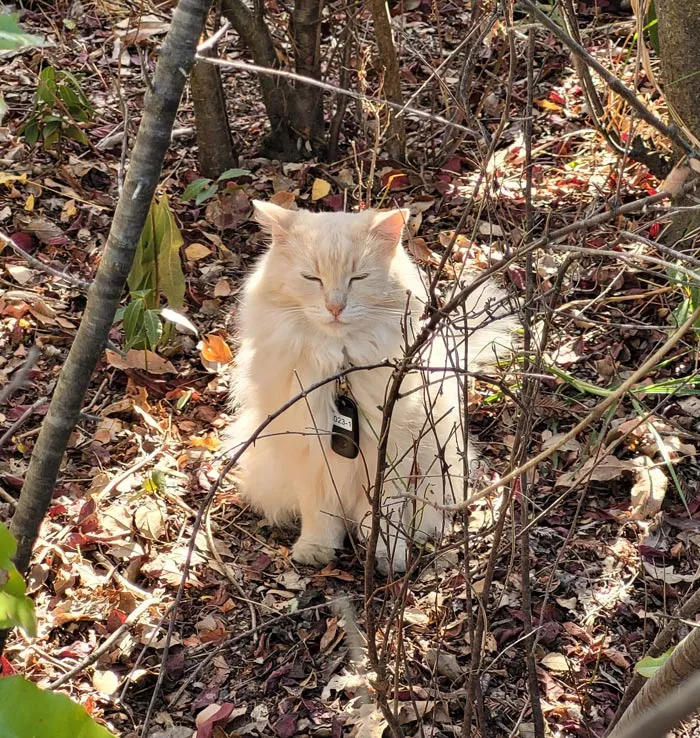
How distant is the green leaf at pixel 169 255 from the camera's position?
11.6 ft

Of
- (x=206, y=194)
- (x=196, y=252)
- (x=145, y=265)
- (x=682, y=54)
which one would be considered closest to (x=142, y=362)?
(x=145, y=265)

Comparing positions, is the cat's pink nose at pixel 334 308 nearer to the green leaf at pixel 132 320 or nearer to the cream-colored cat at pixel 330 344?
the cream-colored cat at pixel 330 344

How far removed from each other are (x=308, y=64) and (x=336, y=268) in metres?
2.09

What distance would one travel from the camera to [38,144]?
4.71 m

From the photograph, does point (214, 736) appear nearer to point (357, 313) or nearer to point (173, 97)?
point (357, 313)

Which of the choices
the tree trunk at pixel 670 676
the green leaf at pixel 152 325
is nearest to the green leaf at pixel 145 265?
the green leaf at pixel 152 325

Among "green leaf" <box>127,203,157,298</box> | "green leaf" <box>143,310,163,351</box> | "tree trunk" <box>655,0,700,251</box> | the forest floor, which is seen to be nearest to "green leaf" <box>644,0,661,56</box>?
the forest floor

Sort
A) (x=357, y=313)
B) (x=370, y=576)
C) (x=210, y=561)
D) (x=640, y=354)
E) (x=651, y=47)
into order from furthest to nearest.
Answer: (x=651, y=47) < (x=640, y=354) < (x=210, y=561) < (x=357, y=313) < (x=370, y=576)

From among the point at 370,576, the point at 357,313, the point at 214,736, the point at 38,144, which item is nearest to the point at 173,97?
the point at 370,576

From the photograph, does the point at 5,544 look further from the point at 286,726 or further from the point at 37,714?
the point at 286,726

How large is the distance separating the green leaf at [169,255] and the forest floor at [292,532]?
10.8 inches

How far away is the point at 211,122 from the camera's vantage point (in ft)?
14.4

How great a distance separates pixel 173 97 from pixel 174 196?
329 centimetres

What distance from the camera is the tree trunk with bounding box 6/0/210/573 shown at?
4.54 feet
